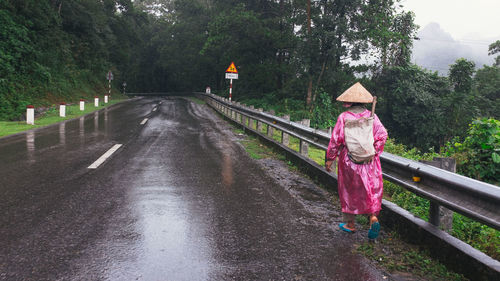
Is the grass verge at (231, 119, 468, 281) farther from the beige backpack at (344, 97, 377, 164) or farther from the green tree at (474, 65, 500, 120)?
the green tree at (474, 65, 500, 120)

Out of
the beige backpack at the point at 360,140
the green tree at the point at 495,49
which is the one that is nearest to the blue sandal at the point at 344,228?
the beige backpack at the point at 360,140

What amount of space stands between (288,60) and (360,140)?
34.2 meters

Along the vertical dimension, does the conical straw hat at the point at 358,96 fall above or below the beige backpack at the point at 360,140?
above

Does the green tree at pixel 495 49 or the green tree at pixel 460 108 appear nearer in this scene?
the green tree at pixel 460 108

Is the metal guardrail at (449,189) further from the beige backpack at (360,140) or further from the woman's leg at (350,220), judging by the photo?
the woman's leg at (350,220)

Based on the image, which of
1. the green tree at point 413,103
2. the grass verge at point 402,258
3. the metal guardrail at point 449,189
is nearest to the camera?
the metal guardrail at point 449,189

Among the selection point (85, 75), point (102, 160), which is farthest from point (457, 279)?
point (85, 75)

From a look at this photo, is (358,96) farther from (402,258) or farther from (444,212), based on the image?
(402,258)

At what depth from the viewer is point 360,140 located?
13.1 ft

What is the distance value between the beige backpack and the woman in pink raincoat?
0.31 feet

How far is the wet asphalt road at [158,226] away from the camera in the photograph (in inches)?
125

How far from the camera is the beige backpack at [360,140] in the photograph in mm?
3955

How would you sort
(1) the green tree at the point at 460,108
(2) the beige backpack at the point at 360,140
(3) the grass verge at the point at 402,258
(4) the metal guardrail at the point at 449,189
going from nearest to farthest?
1. (4) the metal guardrail at the point at 449,189
2. (3) the grass verge at the point at 402,258
3. (2) the beige backpack at the point at 360,140
4. (1) the green tree at the point at 460,108

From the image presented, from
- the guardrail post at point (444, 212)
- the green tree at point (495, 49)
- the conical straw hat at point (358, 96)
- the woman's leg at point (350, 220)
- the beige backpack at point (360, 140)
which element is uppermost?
the green tree at point (495, 49)
